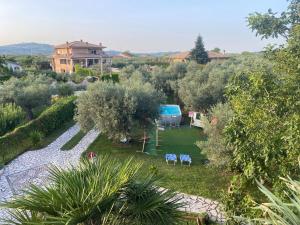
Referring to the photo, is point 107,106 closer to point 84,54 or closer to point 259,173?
point 259,173

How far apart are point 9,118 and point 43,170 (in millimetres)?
7121

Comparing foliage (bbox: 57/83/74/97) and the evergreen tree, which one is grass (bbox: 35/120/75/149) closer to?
foliage (bbox: 57/83/74/97)

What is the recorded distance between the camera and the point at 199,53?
62.5 meters

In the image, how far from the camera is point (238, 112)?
7.73 metres

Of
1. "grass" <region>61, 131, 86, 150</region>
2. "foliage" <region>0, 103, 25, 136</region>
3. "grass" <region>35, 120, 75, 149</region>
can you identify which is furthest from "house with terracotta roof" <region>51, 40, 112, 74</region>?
"grass" <region>61, 131, 86, 150</region>

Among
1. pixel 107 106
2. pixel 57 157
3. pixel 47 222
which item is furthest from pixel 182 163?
pixel 47 222

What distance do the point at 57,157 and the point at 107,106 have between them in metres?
3.84

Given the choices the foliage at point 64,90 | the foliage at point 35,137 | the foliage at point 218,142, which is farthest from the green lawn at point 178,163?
the foliage at point 64,90

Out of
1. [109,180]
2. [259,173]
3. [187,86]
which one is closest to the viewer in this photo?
[109,180]

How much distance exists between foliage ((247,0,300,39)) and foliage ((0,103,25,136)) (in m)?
15.4

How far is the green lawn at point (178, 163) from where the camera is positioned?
44.1 ft

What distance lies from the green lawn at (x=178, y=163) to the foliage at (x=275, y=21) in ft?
21.6

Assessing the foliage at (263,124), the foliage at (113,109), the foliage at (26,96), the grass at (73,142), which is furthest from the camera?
the foliage at (26,96)

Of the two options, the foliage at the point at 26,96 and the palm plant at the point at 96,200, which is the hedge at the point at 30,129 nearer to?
the foliage at the point at 26,96
